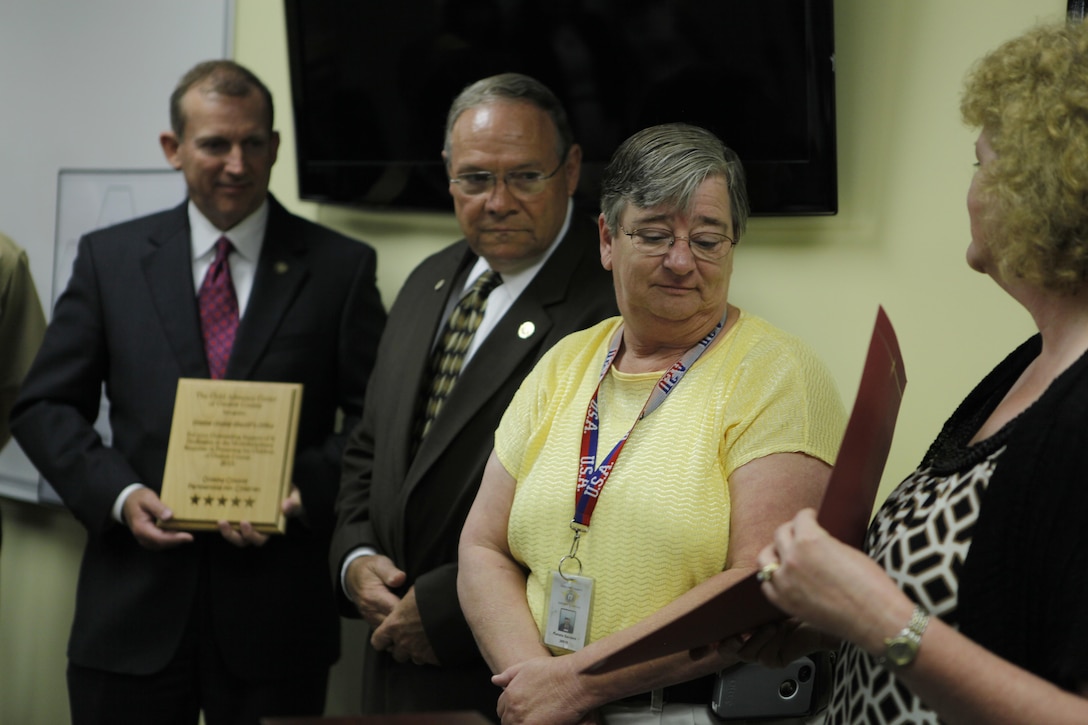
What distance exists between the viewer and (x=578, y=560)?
189 cm

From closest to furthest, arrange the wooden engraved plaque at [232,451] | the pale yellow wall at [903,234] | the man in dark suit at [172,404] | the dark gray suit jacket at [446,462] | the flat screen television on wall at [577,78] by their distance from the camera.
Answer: the dark gray suit jacket at [446,462] < the pale yellow wall at [903,234] < the flat screen television on wall at [577,78] < the wooden engraved plaque at [232,451] < the man in dark suit at [172,404]

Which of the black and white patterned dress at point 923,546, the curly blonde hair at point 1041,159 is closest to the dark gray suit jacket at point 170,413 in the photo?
the black and white patterned dress at point 923,546

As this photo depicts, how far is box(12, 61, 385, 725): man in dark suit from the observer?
2.98 m

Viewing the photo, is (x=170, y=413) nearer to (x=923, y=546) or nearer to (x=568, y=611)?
(x=568, y=611)

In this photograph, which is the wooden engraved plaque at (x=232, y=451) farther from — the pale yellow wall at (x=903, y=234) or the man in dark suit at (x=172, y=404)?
the pale yellow wall at (x=903, y=234)

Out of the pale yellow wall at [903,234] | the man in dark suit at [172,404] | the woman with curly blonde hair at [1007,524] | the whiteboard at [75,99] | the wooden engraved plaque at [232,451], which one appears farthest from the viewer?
the whiteboard at [75,99]

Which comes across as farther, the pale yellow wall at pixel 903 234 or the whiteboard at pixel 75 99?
the whiteboard at pixel 75 99

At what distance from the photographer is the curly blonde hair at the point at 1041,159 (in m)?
1.38

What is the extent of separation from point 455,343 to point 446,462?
1.04ft

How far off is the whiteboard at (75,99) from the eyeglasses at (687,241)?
2042 mm

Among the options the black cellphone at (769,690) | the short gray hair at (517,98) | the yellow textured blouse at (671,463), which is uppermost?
the short gray hair at (517,98)

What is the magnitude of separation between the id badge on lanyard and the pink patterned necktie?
1452 millimetres

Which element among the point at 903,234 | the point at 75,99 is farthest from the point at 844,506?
the point at 75,99

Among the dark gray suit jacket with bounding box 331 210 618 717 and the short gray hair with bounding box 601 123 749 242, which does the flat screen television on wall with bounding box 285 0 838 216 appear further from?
the short gray hair with bounding box 601 123 749 242
